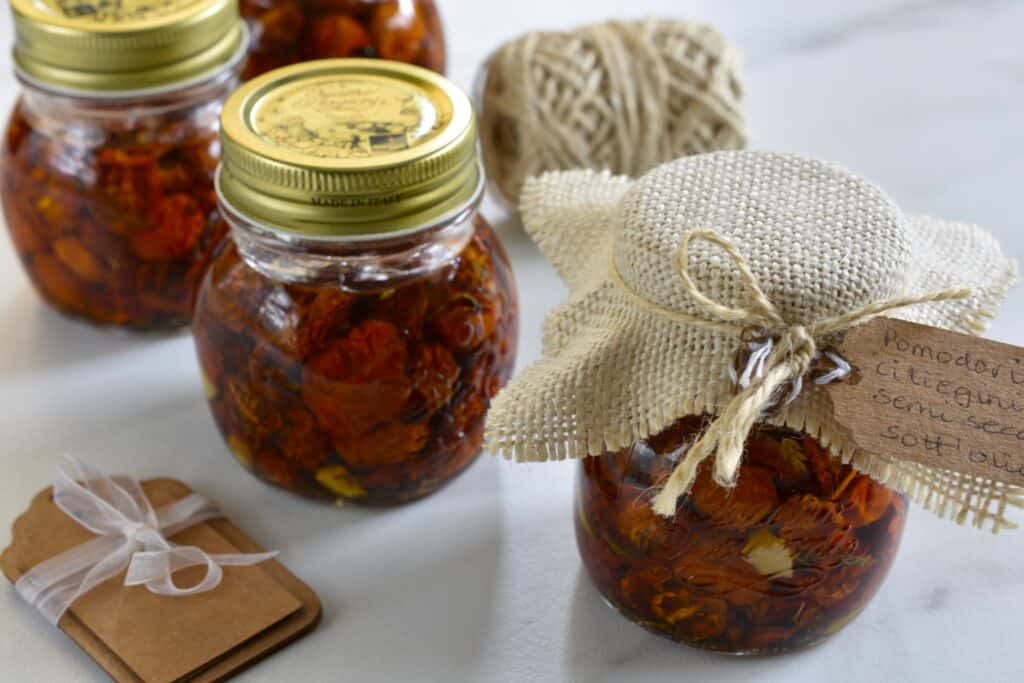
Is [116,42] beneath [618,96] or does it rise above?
above

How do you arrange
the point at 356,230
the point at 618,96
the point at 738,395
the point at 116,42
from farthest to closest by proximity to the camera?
the point at 618,96 < the point at 116,42 < the point at 356,230 < the point at 738,395

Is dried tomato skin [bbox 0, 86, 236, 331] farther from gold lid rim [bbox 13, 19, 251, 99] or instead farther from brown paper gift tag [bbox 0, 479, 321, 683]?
brown paper gift tag [bbox 0, 479, 321, 683]

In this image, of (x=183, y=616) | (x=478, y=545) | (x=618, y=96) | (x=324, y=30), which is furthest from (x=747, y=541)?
(x=324, y=30)

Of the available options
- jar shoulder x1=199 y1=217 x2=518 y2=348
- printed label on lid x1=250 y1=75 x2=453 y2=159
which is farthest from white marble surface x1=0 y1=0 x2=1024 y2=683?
printed label on lid x1=250 y1=75 x2=453 y2=159

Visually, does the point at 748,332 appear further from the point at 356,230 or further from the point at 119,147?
the point at 119,147

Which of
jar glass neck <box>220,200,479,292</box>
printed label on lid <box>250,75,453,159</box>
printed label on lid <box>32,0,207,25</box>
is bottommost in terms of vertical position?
jar glass neck <box>220,200,479,292</box>
